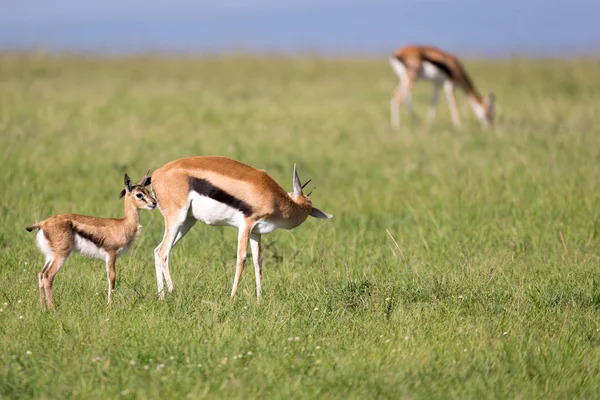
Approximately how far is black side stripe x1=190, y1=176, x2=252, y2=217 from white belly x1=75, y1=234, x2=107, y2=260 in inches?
28.0

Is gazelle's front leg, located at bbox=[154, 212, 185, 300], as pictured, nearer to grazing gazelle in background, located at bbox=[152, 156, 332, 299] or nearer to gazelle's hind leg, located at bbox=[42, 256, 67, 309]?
grazing gazelle in background, located at bbox=[152, 156, 332, 299]

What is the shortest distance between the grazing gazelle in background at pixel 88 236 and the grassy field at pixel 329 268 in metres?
0.18

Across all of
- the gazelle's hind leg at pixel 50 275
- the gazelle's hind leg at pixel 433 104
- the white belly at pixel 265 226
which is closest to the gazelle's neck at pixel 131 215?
the gazelle's hind leg at pixel 50 275

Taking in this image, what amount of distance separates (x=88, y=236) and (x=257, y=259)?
44.7 inches

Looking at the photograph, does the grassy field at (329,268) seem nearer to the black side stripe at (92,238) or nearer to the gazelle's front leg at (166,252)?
the gazelle's front leg at (166,252)


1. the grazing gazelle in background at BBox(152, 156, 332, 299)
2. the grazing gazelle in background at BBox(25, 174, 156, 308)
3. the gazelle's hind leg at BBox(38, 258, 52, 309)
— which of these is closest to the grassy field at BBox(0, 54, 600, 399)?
the gazelle's hind leg at BBox(38, 258, 52, 309)

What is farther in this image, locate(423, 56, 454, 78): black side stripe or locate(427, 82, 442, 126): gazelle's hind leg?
locate(423, 56, 454, 78): black side stripe

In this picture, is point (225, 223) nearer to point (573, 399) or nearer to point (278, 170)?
point (573, 399)

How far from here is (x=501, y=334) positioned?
516cm

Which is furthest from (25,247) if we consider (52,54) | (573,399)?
(52,54)

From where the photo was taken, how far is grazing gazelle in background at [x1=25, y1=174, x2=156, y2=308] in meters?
5.41

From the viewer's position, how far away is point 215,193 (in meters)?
5.82

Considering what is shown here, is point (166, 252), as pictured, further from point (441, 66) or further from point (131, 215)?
point (441, 66)

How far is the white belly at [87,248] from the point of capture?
556 centimetres
